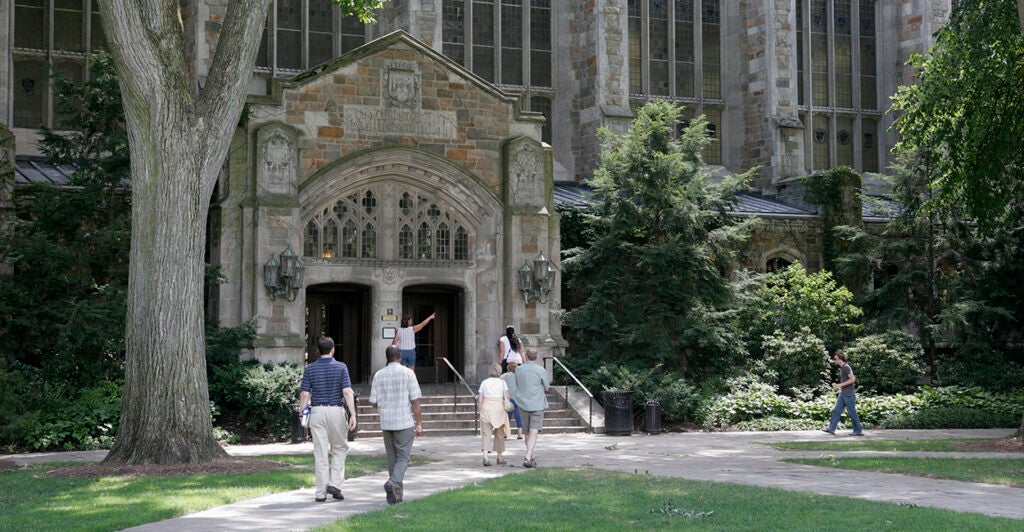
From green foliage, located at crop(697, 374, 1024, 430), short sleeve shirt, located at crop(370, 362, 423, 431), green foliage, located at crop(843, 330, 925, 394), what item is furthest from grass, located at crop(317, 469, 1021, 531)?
green foliage, located at crop(843, 330, 925, 394)

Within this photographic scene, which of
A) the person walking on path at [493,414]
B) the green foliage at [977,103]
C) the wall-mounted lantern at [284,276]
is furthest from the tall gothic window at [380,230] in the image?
the green foliage at [977,103]

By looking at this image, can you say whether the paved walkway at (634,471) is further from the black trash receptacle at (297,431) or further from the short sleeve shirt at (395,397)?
the short sleeve shirt at (395,397)

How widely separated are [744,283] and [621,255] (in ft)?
9.14

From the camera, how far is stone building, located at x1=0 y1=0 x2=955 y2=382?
23.8 m

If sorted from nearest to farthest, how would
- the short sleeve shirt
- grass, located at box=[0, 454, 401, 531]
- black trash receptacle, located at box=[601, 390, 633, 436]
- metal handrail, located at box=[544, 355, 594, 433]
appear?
1. grass, located at box=[0, 454, 401, 531]
2. the short sleeve shirt
3. black trash receptacle, located at box=[601, 390, 633, 436]
4. metal handrail, located at box=[544, 355, 594, 433]

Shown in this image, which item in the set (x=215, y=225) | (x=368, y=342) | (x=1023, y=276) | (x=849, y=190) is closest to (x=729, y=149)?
(x=849, y=190)

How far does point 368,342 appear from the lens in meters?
25.3

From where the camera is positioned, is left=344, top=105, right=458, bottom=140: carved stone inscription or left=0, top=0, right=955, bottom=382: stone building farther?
left=344, top=105, right=458, bottom=140: carved stone inscription

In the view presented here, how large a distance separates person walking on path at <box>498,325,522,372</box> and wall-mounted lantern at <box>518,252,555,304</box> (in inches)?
83.7

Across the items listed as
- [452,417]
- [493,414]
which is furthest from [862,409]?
[493,414]

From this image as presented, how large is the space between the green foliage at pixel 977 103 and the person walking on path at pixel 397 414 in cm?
1370

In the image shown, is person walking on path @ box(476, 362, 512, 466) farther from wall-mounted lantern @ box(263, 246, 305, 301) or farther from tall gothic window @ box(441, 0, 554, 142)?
tall gothic window @ box(441, 0, 554, 142)

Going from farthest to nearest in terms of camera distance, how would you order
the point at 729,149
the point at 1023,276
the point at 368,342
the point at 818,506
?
1. the point at 729,149
2. the point at 1023,276
3. the point at 368,342
4. the point at 818,506

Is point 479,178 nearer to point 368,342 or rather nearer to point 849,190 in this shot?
point 368,342
